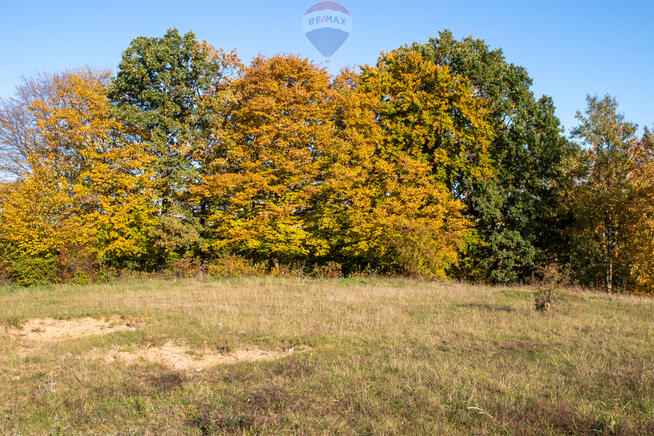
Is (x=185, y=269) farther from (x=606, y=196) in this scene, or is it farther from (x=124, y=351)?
(x=606, y=196)

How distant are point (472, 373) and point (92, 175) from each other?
20.3 m

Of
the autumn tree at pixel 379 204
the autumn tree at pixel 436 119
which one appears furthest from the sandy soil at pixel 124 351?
the autumn tree at pixel 436 119

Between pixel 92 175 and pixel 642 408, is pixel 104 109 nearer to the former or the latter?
pixel 92 175

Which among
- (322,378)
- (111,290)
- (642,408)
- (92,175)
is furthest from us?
(92,175)

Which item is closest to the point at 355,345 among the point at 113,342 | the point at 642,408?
the point at 642,408

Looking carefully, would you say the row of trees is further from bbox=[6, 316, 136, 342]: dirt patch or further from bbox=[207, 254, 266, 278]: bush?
bbox=[6, 316, 136, 342]: dirt patch

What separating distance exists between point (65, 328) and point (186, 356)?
459cm

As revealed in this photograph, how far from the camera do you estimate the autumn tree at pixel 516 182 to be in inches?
1034

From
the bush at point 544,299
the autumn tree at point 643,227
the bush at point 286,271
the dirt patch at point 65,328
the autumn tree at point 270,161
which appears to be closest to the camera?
the dirt patch at point 65,328

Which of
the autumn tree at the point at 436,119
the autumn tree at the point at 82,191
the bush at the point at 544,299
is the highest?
the autumn tree at the point at 436,119

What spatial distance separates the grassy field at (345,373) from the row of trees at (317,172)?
9.12m

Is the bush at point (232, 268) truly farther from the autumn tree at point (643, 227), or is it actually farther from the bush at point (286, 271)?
the autumn tree at point (643, 227)

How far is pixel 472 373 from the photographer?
6504 mm

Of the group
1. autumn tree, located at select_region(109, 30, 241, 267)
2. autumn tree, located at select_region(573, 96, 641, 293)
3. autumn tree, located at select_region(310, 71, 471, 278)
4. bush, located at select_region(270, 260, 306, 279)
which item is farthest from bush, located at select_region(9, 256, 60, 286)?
autumn tree, located at select_region(573, 96, 641, 293)
